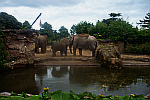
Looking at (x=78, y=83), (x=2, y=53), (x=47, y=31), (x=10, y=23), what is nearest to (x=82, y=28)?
(x=47, y=31)

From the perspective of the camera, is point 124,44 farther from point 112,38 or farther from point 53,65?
point 53,65

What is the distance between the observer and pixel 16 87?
3590mm

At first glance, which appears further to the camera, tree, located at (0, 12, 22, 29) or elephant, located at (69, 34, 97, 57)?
elephant, located at (69, 34, 97, 57)

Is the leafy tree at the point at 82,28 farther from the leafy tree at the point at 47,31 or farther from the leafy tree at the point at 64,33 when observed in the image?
the leafy tree at the point at 47,31

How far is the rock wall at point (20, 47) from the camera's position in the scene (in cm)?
635

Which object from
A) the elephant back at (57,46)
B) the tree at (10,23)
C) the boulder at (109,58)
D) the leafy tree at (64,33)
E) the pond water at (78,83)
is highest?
the leafy tree at (64,33)

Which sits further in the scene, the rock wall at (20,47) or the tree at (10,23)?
the tree at (10,23)

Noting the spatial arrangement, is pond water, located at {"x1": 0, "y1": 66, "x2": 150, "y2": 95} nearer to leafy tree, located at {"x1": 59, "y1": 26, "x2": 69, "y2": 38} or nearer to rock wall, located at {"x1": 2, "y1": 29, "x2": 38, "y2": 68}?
rock wall, located at {"x1": 2, "y1": 29, "x2": 38, "y2": 68}

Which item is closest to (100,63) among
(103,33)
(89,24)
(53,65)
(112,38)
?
(53,65)

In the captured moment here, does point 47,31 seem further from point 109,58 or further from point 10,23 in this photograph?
point 109,58

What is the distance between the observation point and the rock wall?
6.35 meters

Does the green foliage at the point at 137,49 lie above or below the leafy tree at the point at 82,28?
below

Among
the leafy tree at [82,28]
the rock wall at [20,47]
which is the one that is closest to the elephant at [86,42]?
the rock wall at [20,47]

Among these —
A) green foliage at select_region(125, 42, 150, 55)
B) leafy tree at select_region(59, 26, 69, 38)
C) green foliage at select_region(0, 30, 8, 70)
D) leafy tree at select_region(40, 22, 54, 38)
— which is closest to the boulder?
green foliage at select_region(0, 30, 8, 70)
